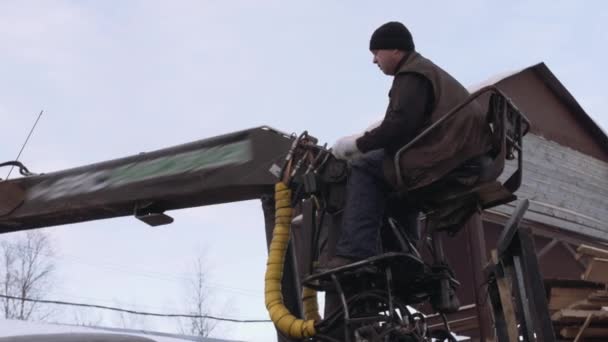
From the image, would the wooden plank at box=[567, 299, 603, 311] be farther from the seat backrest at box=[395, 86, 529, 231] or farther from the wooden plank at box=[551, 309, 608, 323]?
the seat backrest at box=[395, 86, 529, 231]

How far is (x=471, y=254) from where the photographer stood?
16.5m

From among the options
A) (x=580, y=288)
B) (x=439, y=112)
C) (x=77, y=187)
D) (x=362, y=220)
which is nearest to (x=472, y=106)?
(x=439, y=112)

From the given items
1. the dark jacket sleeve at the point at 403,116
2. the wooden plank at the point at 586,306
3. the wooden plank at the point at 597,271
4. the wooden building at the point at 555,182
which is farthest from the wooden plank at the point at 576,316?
the wooden building at the point at 555,182

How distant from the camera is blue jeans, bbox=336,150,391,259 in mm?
4789

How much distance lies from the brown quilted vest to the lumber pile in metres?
3.56

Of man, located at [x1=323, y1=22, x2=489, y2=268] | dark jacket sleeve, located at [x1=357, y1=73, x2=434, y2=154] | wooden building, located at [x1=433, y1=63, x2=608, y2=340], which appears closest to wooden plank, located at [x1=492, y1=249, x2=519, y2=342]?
man, located at [x1=323, y1=22, x2=489, y2=268]

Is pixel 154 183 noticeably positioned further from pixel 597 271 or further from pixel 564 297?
pixel 597 271

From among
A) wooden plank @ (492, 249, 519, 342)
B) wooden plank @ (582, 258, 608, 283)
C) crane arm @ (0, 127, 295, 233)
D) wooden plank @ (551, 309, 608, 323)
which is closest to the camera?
wooden plank @ (492, 249, 519, 342)

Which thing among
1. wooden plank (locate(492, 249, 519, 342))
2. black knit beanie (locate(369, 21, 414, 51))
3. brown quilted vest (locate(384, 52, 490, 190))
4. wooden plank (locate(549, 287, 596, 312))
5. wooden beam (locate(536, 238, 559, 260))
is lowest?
wooden plank (locate(492, 249, 519, 342))

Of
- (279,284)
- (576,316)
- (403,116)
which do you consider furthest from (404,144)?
(576,316)

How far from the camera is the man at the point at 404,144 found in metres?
4.74

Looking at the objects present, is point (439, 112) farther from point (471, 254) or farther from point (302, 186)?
point (471, 254)

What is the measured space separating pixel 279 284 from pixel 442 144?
1241 millimetres

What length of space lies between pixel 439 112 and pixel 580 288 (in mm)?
4313
